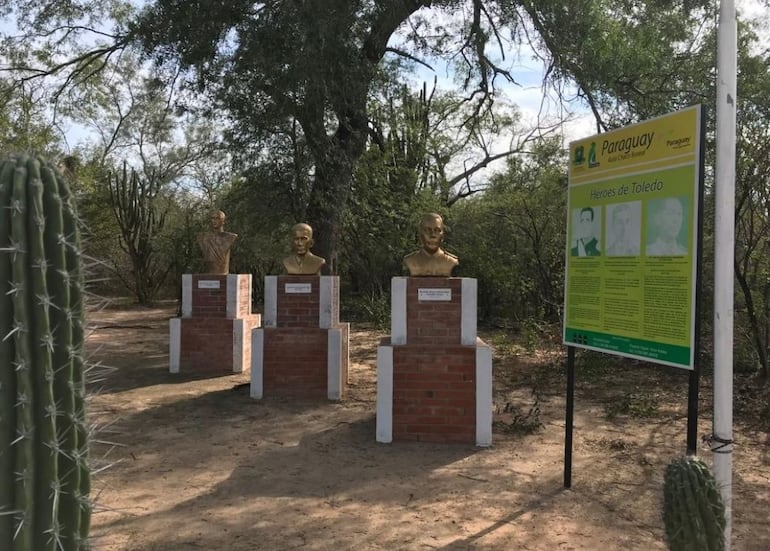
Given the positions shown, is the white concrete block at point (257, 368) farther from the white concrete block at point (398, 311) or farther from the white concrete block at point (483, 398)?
the white concrete block at point (483, 398)

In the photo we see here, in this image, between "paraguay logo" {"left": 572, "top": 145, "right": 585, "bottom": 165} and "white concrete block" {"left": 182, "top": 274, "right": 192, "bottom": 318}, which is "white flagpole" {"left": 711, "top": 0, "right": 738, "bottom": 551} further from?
"white concrete block" {"left": 182, "top": 274, "right": 192, "bottom": 318}

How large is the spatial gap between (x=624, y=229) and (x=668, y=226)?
41cm

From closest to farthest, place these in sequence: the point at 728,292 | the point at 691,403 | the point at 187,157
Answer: the point at 728,292 < the point at 691,403 < the point at 187,157

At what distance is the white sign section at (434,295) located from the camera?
18.6 ft

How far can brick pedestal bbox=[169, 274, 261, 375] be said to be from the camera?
9156 millimetres

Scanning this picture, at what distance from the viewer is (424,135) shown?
16.8 meters

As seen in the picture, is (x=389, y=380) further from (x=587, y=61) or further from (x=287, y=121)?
(x=287, y=121)

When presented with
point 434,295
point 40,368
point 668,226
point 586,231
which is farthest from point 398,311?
point 40,368

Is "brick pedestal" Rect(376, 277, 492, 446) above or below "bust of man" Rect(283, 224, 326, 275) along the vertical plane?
below

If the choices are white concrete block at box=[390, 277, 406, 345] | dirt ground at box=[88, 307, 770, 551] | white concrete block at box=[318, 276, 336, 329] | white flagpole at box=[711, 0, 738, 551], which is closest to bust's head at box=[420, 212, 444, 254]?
white concrete block at box=[390, 277, 406, 345]

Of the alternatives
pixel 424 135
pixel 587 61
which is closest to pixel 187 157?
pixel 424 135

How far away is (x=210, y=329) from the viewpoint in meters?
9.20

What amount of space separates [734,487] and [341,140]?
351 inches

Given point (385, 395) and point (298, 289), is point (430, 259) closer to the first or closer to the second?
point (385, 395)
